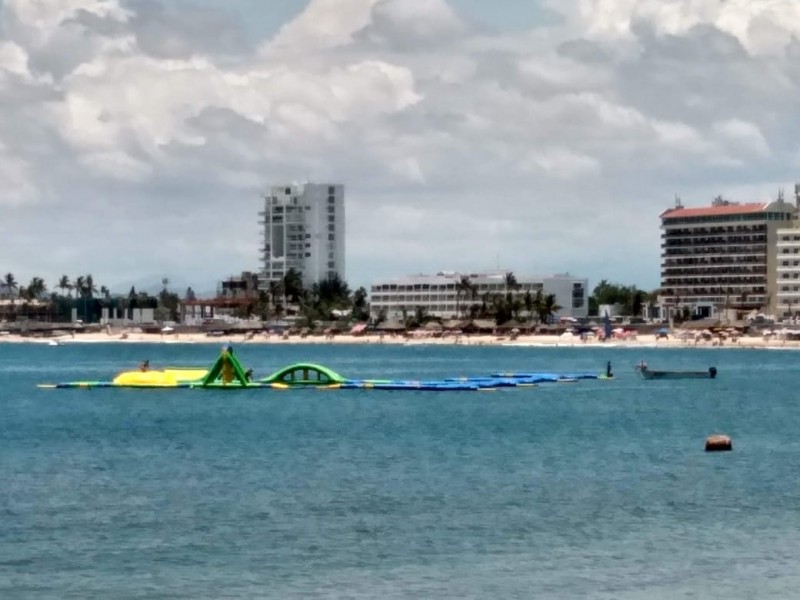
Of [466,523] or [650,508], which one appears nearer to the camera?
[466,523]

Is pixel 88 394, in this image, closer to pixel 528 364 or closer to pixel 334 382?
pixel 334 382

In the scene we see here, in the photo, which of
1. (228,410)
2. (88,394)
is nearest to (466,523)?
(228,410)

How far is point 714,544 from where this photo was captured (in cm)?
4259

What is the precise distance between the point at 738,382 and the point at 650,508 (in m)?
94.3

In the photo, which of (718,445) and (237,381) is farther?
(237,381)

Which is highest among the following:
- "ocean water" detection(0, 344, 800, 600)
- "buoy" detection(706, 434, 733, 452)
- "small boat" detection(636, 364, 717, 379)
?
"small boat" detection(636, 364, 717, 379)

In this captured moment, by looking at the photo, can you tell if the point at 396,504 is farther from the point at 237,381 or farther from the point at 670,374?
the point at 670,374

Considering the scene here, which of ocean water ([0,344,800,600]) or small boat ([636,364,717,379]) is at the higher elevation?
small boat ([636,364,717,379])

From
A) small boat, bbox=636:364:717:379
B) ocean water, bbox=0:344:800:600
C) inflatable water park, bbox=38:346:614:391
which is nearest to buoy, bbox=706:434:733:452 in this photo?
ocean water, bbox=0:344:800:600

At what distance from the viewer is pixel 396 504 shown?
1984 inches

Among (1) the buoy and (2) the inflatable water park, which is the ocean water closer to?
(1) the buoy

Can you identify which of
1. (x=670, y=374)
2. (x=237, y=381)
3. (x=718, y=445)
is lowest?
(x=718, y=445)

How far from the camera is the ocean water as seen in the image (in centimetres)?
3828

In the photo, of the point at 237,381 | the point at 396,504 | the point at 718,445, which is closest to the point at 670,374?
the point at 237,381
